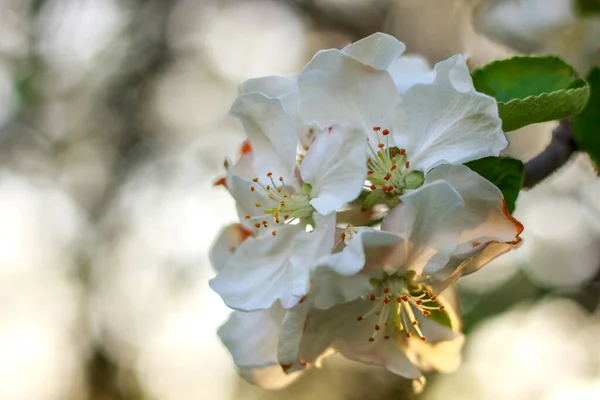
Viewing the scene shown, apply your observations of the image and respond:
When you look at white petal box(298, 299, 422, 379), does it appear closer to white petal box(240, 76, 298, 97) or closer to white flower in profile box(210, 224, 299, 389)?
white flower in profile box(210, 224, 299, 389)

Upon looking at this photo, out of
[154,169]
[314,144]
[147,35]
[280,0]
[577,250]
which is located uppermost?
[314,144]

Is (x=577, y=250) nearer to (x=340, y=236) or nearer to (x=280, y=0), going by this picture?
(x=280, y=0)

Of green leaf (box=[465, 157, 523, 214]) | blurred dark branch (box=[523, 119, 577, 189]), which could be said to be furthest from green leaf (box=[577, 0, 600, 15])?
green leaf (box=[465, 157, 523, 214])

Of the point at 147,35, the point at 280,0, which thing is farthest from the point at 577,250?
the point at 147,35

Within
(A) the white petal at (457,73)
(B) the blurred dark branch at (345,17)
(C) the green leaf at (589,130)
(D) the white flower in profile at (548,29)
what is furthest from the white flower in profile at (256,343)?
(B) the blurred dark branch at (345,17)

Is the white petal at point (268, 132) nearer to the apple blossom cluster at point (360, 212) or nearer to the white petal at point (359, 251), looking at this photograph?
the apple blossom cluster at point (360, 212)
